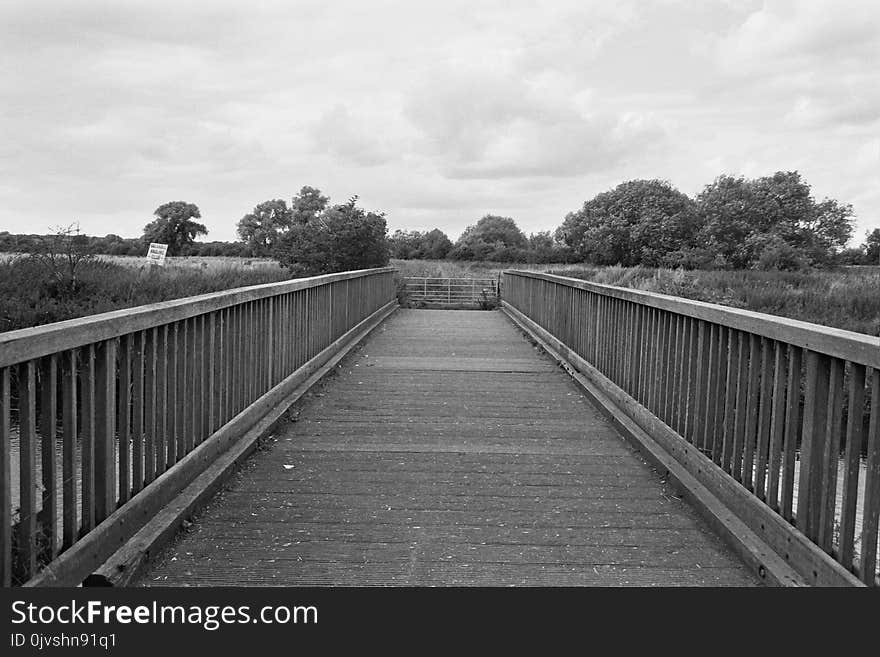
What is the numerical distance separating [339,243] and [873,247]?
82.5m

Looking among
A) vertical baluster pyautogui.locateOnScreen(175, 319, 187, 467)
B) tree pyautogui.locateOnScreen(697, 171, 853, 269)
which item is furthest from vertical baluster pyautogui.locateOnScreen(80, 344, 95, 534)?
tree pyautogui.locateOnScreen(697, 171, 853, 269)

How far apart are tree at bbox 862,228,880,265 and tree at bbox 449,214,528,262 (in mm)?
35159

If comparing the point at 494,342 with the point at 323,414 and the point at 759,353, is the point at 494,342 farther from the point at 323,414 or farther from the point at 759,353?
the point at 759,353

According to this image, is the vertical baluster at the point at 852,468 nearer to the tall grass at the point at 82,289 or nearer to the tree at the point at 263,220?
the tall grass at the point at 82,289

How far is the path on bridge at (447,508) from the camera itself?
3186 millimetres

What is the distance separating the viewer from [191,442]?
409 centimetres

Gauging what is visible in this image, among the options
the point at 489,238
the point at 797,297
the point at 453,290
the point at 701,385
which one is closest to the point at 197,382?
the point at 701,385

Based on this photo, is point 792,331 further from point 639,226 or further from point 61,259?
point 639,226

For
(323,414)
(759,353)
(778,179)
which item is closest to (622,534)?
(759,353)

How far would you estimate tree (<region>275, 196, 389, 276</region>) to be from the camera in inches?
806

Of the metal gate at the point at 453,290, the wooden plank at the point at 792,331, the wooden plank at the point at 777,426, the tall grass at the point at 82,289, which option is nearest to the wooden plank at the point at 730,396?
the wooden plank at the point at 792,331

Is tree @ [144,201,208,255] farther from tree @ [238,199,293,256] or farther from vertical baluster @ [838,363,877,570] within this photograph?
vertical baluster @ [838,363,877,570]

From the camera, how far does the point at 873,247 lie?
86750 millimetres

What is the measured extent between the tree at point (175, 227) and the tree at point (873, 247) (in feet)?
217
